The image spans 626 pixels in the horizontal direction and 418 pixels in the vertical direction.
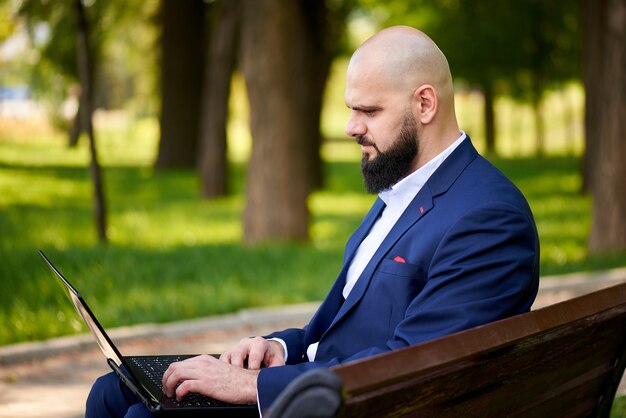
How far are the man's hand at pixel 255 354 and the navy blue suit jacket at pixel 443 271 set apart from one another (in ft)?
0.63

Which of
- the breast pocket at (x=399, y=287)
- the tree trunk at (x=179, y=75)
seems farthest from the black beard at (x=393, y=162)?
the tree trunk at (x=179, y=75)

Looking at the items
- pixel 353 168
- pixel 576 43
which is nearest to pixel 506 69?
pixel 576 43

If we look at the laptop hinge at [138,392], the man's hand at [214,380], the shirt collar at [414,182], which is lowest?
the laptop hinge at [138,392]

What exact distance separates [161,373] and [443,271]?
3.32 feet

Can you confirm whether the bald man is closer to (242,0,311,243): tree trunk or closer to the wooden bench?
the wooden bench

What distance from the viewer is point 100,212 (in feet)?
44.9

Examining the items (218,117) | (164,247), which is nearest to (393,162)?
(164,247)

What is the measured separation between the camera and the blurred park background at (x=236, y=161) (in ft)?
32.7

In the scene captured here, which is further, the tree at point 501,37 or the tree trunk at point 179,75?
the tree at point 501,37

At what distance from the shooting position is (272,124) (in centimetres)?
1338

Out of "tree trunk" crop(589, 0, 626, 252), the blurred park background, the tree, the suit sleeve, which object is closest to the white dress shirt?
the suit sleeve

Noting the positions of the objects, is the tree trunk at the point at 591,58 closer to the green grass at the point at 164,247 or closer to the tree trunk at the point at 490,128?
the green grass at the point at 164,247

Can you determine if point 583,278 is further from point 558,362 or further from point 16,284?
point 558,362

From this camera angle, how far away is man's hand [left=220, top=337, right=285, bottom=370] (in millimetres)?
3277
